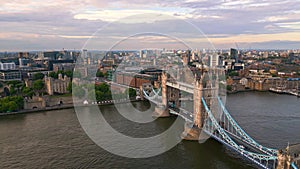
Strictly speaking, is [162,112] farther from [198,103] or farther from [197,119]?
[198,103]

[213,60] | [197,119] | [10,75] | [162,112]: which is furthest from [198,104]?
[10,75]

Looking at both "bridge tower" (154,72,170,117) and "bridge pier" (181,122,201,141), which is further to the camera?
"bridge tower" (154,72,170,117)

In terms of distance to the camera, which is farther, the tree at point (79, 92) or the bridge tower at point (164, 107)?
the tree at point (79, 92)

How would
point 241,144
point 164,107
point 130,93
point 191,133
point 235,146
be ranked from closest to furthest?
point 235,146
point 241,144
point 191,133
point 164,107
point 130,93

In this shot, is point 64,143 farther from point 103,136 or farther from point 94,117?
point 94,117

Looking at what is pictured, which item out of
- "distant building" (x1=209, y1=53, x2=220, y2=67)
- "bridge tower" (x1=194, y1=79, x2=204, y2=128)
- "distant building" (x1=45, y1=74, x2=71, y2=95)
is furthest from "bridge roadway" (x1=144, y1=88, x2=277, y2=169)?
"distant building" (x1=209, y1=53, x2=220, y2=67)

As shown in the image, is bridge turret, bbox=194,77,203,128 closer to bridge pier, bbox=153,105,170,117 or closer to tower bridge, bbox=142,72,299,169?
tower bridge, bbox=142,72,299,169

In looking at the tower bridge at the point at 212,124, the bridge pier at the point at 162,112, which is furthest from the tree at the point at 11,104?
the tower bridge at the point at 212,124

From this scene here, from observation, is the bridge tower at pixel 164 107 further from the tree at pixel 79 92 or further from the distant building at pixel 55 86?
the distant building at pixel 55 86
